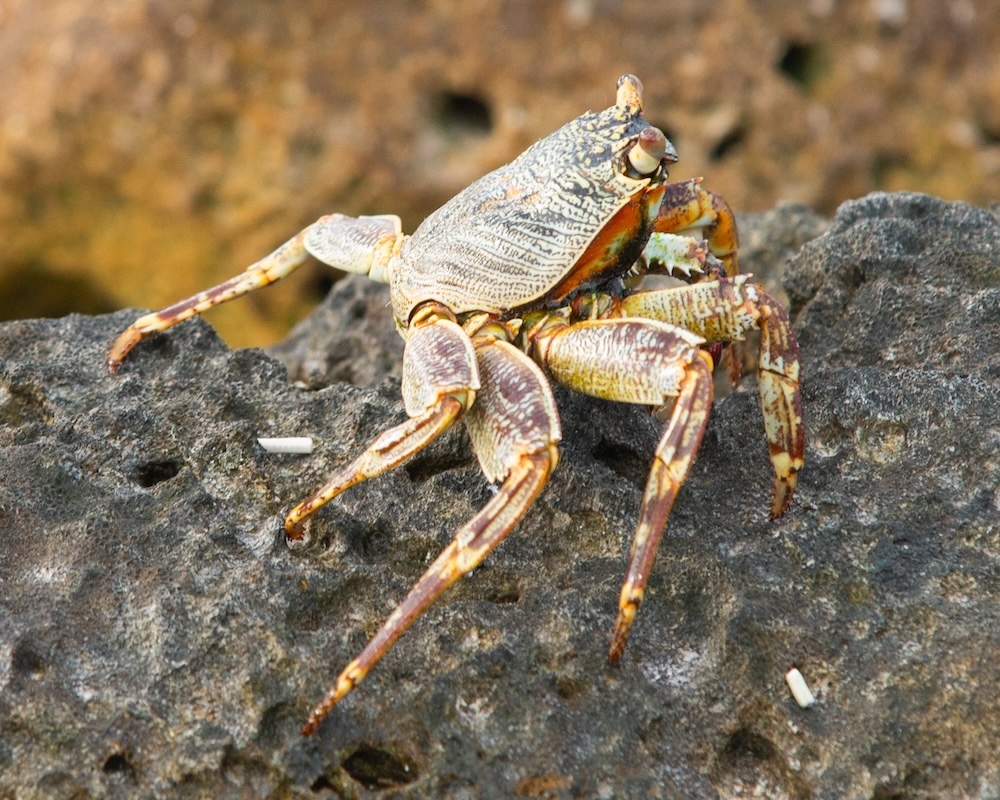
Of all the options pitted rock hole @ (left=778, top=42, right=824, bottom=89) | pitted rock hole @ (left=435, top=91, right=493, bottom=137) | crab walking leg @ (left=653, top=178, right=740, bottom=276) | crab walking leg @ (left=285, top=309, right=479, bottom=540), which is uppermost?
crab walking leg @ (left=653, top=178, right=740, bottom=276)

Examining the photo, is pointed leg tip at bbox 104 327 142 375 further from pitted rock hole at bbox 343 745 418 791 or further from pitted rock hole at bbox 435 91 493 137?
pitted rock hole at bbox 435 91 493 137

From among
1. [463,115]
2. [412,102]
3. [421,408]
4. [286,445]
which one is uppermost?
[421,408]

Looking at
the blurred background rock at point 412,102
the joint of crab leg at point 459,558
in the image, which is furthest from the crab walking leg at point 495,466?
the blurred background rock at point 412,102

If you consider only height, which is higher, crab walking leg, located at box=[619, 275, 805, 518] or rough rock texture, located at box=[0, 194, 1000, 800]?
crab walking leg, located at box=[619, 275, 805, 518]

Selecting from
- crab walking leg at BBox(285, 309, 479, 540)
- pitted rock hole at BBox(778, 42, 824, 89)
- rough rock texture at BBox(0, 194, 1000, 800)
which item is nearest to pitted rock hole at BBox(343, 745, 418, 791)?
rough rock texture at BBox(0, 194, 1000, 800)

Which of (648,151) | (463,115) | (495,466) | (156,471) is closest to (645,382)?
(495,466)

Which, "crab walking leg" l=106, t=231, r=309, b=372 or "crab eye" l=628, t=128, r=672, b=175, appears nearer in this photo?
"crab eye" l=628, t=128, r=672, b=175

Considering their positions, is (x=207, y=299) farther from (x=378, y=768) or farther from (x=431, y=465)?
(x=378, y=768)
